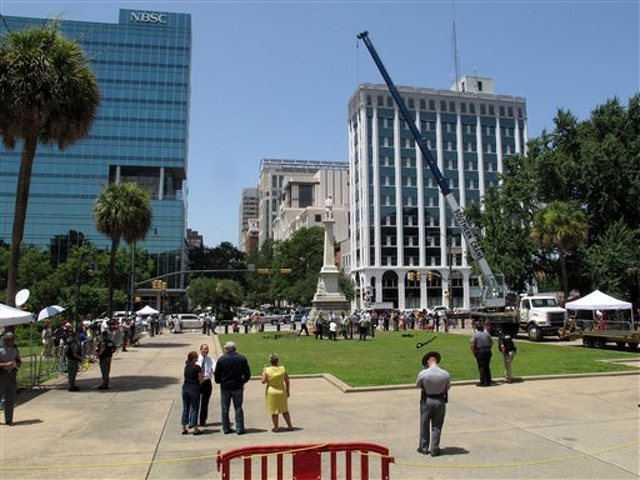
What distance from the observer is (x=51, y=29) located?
17984mm

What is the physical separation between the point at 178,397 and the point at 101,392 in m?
2.66

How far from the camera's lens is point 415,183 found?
100 metres

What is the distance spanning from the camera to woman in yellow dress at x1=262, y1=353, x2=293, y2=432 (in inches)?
409

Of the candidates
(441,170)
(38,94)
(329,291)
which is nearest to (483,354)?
(38,94)

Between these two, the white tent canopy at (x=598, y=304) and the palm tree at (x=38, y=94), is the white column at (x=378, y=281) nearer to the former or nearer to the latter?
the white tent canopy at (x=598, y=304)

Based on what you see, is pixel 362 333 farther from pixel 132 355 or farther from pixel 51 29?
pixel 51 29

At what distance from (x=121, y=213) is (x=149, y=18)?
88.5 meters

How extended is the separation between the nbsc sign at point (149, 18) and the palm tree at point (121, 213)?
8500cm

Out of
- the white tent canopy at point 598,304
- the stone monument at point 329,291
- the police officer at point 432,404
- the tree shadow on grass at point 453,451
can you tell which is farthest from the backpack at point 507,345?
the stone monument at point 329,291

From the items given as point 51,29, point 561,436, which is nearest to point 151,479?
point 561,436

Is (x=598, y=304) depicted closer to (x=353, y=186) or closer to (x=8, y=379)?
(x=8, y=379)

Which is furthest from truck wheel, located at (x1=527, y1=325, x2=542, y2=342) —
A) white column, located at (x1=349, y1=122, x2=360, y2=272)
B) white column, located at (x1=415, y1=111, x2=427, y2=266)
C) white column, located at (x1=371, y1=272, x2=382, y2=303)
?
white column, located at (x1=349, y1=122, x2=360, y2=272)

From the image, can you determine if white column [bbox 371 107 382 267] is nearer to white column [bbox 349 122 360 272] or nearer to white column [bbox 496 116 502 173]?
white column [bbox 349 122 360 272]

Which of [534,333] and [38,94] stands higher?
[38,94]
